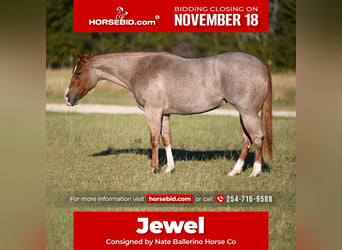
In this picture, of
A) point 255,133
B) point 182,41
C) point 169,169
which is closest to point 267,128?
point 255,133

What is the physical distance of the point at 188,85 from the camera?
26.6 ft

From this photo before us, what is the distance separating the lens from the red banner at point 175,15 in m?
6.57

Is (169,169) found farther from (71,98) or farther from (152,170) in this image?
(71,98)

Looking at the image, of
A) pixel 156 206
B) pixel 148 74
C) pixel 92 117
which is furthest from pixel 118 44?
pixel 156 206

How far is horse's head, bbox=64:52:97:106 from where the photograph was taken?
8.63 m

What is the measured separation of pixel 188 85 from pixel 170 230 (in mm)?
3202

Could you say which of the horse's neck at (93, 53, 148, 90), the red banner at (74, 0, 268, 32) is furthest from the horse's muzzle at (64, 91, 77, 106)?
the red banner at (74, 0, 268, 32)

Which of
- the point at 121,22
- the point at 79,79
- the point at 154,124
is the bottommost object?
the point at 154,124

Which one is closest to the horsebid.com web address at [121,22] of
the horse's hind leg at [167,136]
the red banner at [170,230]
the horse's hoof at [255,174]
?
the horse's hind leg at [167,136]

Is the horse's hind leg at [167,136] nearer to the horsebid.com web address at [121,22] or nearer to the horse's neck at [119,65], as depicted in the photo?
the horse's neck at [119,65]

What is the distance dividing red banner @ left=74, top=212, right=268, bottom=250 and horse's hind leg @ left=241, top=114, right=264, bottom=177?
2420 mm

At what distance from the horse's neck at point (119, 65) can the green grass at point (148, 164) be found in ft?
6.22

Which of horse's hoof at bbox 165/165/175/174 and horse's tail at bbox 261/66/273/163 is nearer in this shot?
horse's tail at bbox 261/66/273/163

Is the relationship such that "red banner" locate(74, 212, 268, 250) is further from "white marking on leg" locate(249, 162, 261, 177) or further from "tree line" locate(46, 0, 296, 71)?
"tree line" locate(46, 0, 296, 71)
